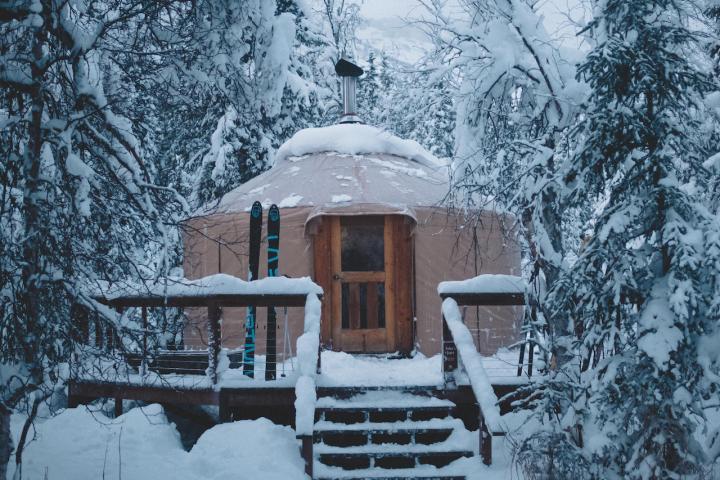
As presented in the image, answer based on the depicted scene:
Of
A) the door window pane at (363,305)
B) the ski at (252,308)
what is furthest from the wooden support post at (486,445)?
the door window pane at (363,305)

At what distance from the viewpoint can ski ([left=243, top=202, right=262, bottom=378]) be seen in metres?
6.09

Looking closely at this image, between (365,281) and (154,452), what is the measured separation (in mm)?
3524

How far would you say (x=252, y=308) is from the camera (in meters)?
6.29

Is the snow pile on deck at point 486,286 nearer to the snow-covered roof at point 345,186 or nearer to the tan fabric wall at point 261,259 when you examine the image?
the snow-covered roof at point 345,186

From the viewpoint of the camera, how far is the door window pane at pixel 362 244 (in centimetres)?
788

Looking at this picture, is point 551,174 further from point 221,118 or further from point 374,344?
point 221,118

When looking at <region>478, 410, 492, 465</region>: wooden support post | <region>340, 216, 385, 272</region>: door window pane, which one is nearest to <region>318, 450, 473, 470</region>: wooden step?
<region>478, 410, 492, 465</region>: wooden support post

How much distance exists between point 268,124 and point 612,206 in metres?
10.3

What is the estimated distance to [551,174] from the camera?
4098mm

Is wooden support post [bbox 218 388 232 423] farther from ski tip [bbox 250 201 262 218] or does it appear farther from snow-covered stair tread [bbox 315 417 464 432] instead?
ski tip [bbox 250 201 262 218]

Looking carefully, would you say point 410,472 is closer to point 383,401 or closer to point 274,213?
point 383,401

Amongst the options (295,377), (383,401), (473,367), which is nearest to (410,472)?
(383,401)

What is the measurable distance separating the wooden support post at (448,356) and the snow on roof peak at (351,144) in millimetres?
4399

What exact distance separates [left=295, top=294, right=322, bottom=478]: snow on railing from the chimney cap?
192 inches
